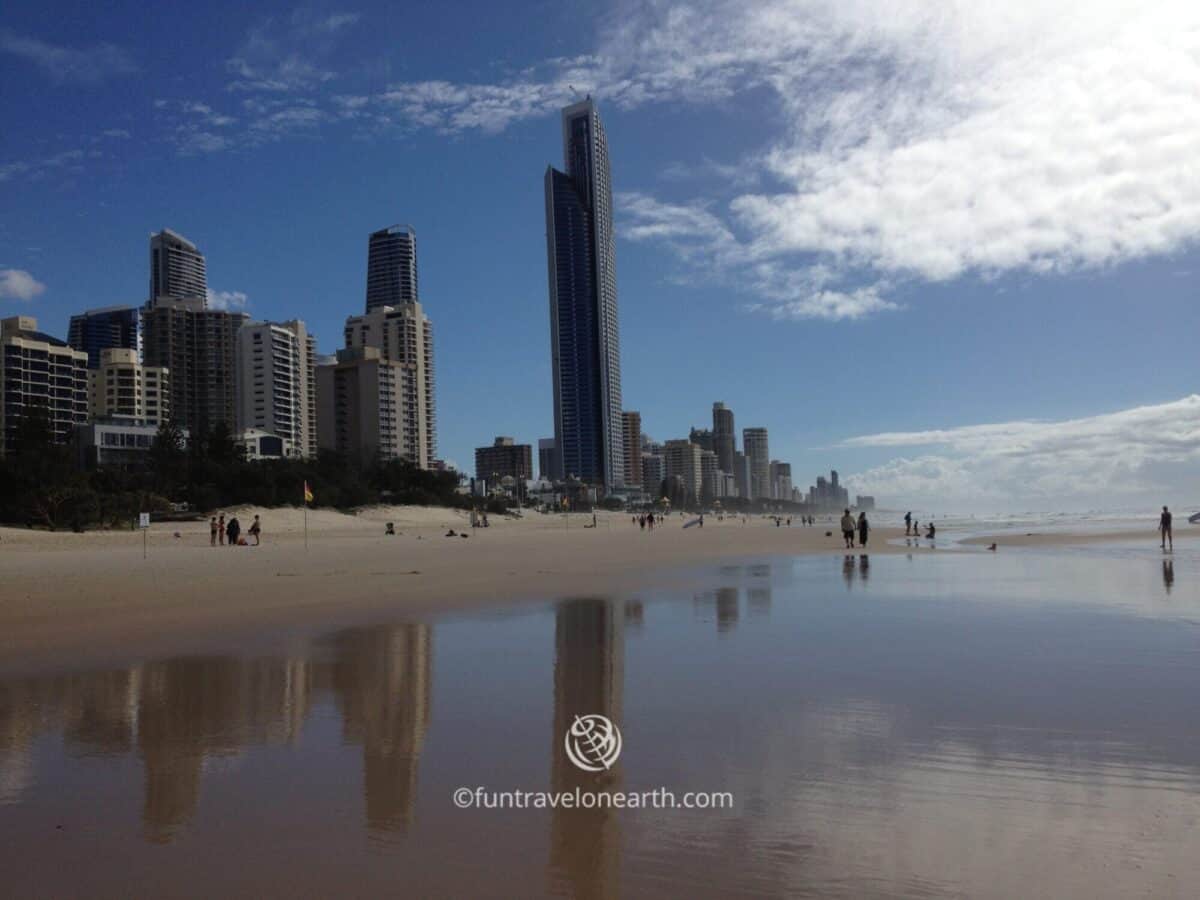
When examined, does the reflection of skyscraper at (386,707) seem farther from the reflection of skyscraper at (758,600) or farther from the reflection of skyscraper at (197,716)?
the reflection of skyscraper at (758,600)

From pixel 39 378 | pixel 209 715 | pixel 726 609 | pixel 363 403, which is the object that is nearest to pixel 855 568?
pixel 726 609

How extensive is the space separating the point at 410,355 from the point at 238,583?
153 m

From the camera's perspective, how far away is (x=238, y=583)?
2006 cm

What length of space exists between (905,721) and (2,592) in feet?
59.5

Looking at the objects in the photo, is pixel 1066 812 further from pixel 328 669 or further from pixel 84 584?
pixel 84 584

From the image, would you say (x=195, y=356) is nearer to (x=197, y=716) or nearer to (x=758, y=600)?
(x=758, y=600)

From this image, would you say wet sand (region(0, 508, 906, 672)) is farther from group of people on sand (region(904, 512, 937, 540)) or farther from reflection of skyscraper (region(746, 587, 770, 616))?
group of people on sand (region(904, 512, 937, 540))

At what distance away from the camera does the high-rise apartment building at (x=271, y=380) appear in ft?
487

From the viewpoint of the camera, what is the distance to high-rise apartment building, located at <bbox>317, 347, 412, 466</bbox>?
148m

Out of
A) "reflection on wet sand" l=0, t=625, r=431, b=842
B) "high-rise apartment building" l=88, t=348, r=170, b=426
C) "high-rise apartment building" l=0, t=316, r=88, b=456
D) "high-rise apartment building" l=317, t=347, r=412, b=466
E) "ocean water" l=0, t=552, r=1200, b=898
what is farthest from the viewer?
"high-rise apartment building" l=317, t=347, r=412, b=466

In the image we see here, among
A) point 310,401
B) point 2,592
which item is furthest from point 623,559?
point 310,401

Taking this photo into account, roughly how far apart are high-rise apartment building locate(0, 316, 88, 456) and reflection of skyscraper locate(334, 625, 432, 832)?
115m

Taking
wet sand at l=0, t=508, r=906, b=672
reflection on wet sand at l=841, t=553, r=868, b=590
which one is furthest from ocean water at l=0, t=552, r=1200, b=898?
reflection on wet sand at l=841, t=553, r=868, b=590

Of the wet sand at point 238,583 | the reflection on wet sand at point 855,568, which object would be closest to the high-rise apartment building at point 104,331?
the wet sand at point 238,583
